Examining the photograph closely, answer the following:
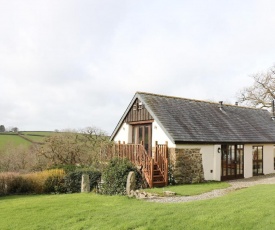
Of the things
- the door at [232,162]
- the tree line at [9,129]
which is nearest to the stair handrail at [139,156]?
the door at [232,162]

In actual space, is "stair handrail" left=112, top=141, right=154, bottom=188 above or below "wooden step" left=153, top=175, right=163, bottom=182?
above

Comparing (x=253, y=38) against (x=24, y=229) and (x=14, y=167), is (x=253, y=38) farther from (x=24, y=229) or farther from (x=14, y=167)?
(x=14, y=167)

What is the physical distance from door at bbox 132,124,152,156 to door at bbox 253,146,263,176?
8352 millimetres

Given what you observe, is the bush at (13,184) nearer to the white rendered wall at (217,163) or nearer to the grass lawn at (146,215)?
the grass lawn at (146,215)

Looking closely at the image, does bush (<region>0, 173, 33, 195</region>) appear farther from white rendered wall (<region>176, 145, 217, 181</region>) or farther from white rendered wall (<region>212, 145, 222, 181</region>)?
white rendered wall (<region>212, 145, 222, 181</region>)

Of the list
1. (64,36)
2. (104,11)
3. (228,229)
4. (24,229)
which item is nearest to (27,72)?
(64,36)

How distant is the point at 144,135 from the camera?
69.1 ft

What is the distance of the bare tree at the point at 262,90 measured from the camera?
4309 centimetres

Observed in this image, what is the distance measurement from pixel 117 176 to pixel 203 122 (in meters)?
7.90

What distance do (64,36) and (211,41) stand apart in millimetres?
8526

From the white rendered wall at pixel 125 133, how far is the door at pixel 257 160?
963cm

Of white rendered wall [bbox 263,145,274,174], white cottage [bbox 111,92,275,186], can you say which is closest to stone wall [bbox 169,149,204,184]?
white cottage [bbox 111,92,275,186]

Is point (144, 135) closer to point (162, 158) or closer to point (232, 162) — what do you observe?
point (162, 158)

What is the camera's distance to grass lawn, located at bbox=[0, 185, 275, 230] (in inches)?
Result: 317
